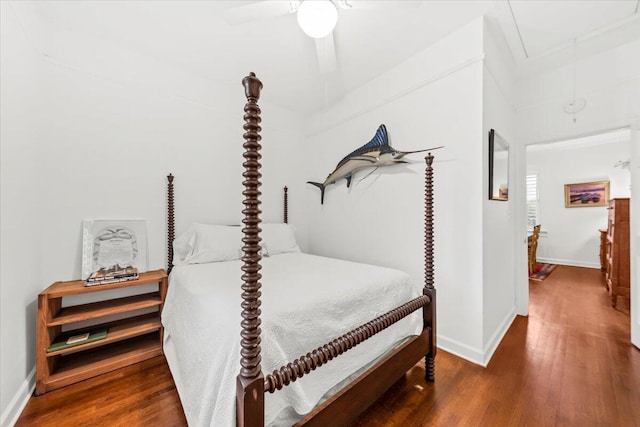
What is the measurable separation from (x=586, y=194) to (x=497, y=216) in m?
4.94

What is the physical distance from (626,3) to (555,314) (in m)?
2.92

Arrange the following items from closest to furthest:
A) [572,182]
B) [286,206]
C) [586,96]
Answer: [586,96] < [286,206] < [572,182]

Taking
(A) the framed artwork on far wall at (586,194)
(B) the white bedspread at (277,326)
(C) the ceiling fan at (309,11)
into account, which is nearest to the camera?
(B) the white bedspread at (277,326)

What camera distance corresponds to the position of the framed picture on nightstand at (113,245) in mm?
2074

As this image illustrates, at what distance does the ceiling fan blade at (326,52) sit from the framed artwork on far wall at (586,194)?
628 centimetres

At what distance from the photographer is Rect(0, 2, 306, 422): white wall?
1.51 metres

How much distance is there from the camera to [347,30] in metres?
2.11

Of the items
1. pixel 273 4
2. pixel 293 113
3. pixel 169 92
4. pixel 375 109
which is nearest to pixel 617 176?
pixel 375 109

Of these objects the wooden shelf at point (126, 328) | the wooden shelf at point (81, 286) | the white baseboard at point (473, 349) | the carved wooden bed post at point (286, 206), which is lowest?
the white baseboard at point (473, 349)

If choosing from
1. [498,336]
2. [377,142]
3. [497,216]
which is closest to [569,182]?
[497,216]

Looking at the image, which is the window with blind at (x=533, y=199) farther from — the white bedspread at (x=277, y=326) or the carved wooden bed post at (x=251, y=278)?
the carved wooden bed post at (x=251, y=278)

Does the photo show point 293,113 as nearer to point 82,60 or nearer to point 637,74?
point 82,60

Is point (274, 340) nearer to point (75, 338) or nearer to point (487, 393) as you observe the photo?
point (487, 393)

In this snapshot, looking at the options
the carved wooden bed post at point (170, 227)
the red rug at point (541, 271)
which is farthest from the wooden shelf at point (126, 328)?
the red rug at point (541, 271)
